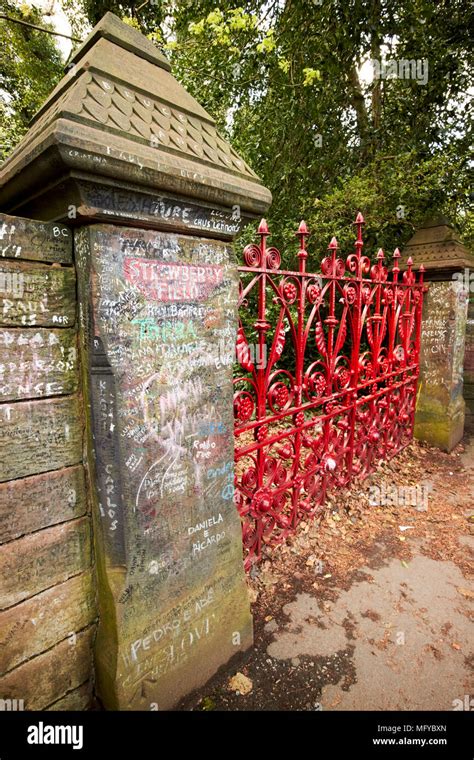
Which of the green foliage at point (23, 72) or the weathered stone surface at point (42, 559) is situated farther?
the green foliage at point (23, 72)

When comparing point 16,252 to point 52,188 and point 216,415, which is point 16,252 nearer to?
point 52,188

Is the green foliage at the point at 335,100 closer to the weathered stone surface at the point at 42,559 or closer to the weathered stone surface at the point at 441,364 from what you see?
the weathered stone surface at the point at 441,364

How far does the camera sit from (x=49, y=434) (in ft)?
4.69

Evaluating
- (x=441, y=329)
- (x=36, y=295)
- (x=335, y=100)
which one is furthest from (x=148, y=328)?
(x=335, y=100)

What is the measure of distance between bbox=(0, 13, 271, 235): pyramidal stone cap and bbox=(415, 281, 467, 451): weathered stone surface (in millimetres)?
3750

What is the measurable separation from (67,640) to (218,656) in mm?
755

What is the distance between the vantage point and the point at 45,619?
1459mm

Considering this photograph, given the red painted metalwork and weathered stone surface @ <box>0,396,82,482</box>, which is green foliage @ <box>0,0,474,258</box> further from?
weathered stone surface @ <box>0,396,82,482</box>

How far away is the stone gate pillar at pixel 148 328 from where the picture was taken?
1.35m

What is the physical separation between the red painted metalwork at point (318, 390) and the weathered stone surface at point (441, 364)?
0.14 metres

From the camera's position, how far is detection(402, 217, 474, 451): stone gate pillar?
466cm

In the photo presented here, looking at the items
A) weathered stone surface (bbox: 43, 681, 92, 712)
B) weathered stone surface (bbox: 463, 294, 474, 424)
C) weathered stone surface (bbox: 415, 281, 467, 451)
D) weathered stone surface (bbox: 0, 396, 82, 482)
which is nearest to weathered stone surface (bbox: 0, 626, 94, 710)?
weathered stone surface (bbox: 43, 681, 92, 712)

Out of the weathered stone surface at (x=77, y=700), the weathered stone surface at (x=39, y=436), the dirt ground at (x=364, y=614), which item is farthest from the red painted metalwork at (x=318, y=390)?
the weathered stone surface at (x=77, y=700)

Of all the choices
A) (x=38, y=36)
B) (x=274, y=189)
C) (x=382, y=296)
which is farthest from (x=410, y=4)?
(x=38, y=36)
